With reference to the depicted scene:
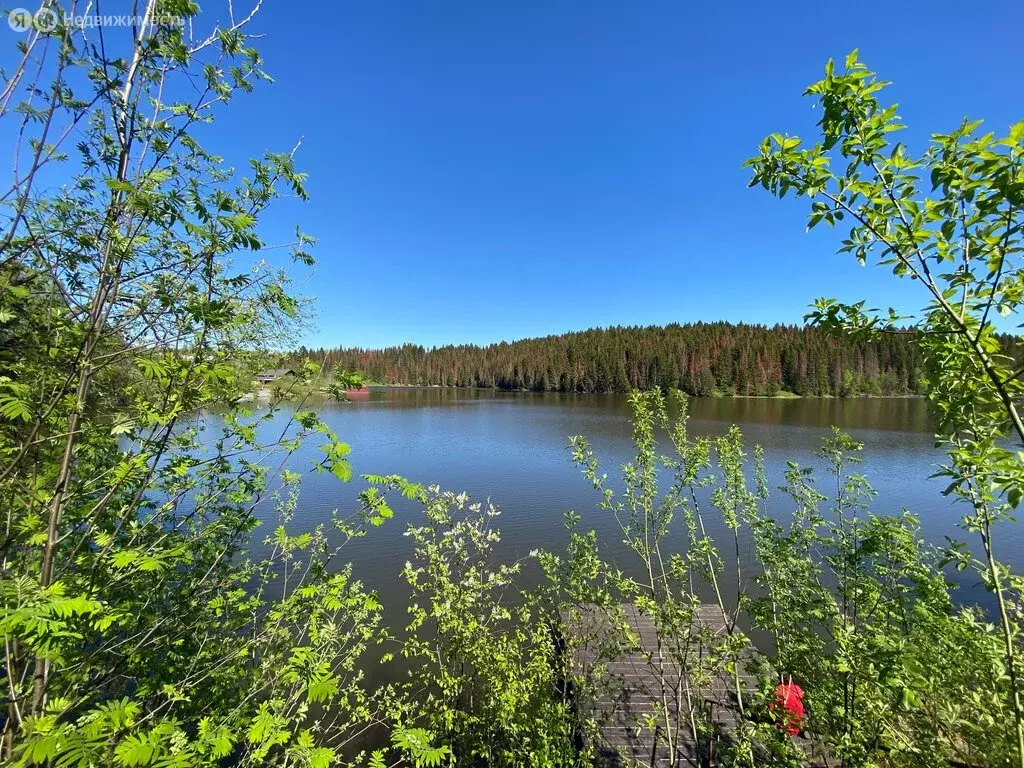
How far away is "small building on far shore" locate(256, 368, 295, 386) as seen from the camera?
9.82ft

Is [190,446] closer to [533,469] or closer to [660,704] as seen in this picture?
[660,704]

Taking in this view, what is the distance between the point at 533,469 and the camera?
2364 centimetres

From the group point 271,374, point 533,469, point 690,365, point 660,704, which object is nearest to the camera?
point 271,374

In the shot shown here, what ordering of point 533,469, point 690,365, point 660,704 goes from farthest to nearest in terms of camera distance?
point 690,365, point 533,469, point 660,704

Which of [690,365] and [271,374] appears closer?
[271,374]

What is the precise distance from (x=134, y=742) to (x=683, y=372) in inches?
3586

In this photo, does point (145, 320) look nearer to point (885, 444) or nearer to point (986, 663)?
point (986, 663)

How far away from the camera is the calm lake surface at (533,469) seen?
1372 cm

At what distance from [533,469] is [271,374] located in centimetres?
2097

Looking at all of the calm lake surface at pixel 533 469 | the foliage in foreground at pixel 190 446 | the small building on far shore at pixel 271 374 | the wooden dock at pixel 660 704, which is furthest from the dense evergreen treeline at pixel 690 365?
the small building on far shore at pixel 271 374

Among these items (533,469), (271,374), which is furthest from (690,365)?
(271,374)

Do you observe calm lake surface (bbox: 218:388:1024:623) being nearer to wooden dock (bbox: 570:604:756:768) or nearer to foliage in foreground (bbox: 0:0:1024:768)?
foliage in foreground (bbox: 0:0:1024:768)

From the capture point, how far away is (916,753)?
298cm

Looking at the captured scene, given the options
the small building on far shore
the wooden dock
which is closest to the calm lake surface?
the small building on far shore
